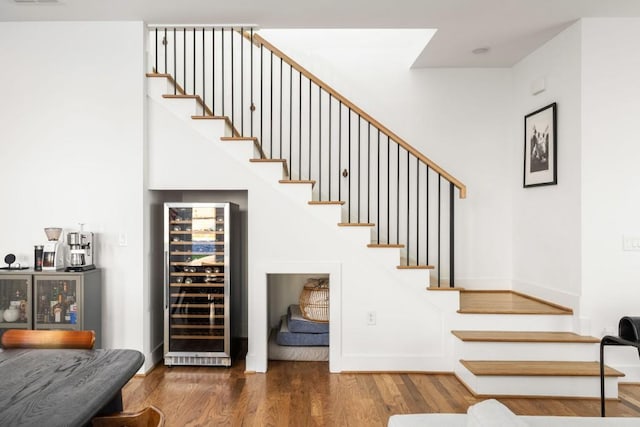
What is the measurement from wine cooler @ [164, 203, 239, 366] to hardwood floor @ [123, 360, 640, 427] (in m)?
0.18

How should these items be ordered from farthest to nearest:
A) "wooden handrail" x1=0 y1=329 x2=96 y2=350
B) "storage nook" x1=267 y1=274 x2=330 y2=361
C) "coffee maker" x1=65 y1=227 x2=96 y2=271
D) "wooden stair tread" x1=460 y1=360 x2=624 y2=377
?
"storage nook" x1=267 y1=274 x2=330 y2=361, "coffee maker" x1=65 y1=227 x2=96 y2=271, "wooden stair tread" x1=460 y1=360 x2=624 y2=377, "wooden handrail" x1=0 y1=329 x2=96 y2=350

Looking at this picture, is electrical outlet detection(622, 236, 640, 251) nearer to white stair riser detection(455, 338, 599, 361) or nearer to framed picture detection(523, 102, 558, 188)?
framed picture detection(523, 102, 558, 188)

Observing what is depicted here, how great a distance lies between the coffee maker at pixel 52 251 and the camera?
3.70 metres

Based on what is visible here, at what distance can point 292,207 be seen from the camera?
13.3 feet

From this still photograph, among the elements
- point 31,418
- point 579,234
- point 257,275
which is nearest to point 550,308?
point 579,234

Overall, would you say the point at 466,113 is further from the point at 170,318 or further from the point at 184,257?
the point at 170,318

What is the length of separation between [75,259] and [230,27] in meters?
2.49

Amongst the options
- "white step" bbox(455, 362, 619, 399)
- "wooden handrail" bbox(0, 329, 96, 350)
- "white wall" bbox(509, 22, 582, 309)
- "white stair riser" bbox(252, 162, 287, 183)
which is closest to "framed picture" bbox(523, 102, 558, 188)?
"white wall" bbox(509, 22, 582, 309)

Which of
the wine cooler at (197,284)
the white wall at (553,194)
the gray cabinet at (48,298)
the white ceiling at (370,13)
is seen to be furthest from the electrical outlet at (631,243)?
the gray cabinet at (48,298)

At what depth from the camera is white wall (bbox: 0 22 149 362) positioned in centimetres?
395

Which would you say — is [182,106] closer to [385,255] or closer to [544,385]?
[385,255]

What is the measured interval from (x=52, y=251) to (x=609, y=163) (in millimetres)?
4834

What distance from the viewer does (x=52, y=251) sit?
3.70 metres

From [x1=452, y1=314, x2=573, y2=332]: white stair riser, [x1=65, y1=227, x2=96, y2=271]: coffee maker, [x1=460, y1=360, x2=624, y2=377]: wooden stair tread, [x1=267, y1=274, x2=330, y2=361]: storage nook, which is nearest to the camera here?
[x1=460, y1=360, x2=624, y2=377]: wooden stair tread
